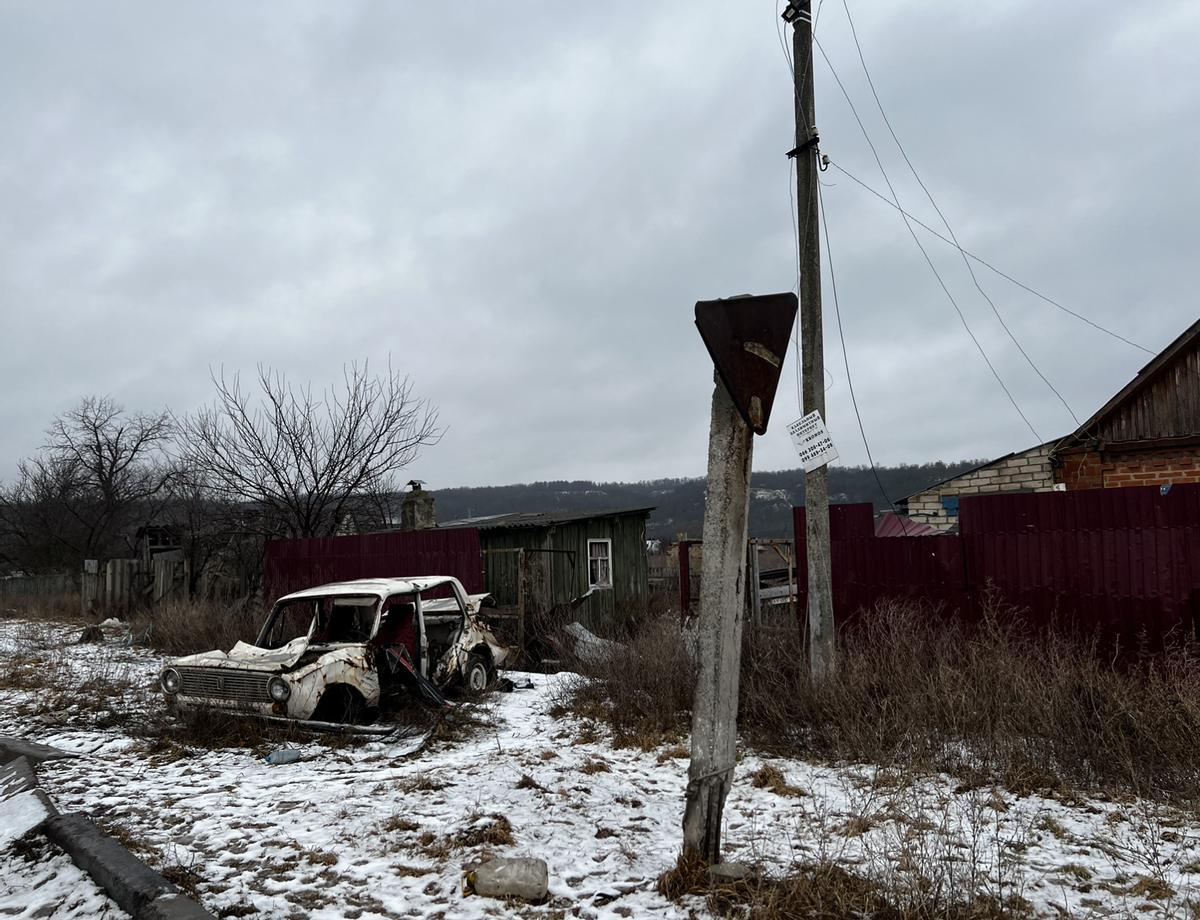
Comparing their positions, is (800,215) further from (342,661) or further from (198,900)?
(198,900)

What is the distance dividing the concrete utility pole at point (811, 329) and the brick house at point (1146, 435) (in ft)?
17.1

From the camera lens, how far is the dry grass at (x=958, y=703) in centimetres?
501

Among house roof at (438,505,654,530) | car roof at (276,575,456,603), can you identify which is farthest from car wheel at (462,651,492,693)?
house roof at (438,505,654,530)

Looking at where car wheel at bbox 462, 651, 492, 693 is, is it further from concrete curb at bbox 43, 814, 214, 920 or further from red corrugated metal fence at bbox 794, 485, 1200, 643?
concrete curb at bbox 43, 814, 214, 920

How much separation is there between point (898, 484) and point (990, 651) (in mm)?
30951

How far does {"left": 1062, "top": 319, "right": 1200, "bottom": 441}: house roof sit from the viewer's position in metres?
10.7

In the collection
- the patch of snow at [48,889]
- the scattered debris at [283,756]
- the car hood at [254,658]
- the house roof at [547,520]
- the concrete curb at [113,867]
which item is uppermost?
Result: the house roof at [547,520]

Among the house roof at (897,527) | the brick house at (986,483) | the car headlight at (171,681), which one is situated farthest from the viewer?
the house roof at (897,527)

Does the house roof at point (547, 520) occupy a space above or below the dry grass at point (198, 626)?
above

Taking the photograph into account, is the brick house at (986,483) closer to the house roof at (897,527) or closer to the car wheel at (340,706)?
the house roof at (897,527)

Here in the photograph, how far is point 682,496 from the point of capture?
169ft

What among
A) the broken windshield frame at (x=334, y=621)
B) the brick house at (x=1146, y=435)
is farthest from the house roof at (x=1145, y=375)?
the broken windshield frame at (x=334, y=621)

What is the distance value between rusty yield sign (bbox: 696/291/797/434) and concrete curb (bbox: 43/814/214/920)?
131 inches

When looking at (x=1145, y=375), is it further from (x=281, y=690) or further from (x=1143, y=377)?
(x=281, y=690)
